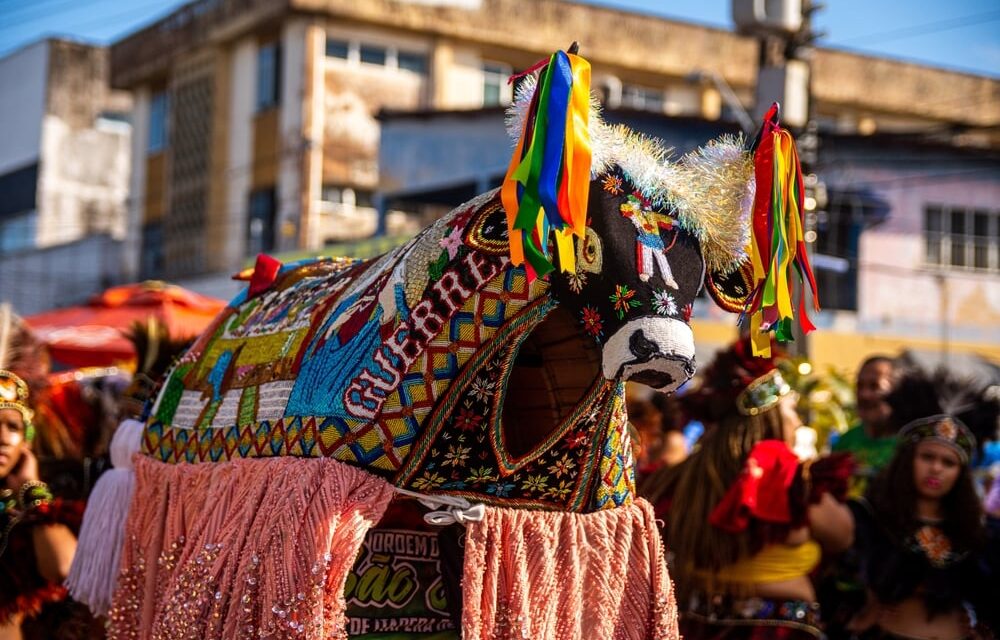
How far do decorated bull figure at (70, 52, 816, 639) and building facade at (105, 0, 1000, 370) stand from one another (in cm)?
1590

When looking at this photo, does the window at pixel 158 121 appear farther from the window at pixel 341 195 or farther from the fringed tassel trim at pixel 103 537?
the fringed tassel trim at pixel 103 537

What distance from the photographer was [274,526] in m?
3.25

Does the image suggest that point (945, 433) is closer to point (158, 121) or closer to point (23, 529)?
point (23, 529)

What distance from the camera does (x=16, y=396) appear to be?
15.2 feet

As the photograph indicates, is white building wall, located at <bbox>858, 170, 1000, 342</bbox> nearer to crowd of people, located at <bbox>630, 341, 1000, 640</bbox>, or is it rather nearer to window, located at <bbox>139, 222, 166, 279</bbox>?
window, located at <bbox>139, 222, 166, 279</bbox>

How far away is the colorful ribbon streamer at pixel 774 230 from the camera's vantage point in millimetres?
3191

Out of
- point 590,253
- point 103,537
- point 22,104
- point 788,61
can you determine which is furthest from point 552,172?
point 22,104

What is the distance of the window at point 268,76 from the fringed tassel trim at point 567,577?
21.1 meters

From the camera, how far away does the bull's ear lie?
3241mm

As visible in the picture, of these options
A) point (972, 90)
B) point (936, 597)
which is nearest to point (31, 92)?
point (972, 90)

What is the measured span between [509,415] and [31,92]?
28.4 meters

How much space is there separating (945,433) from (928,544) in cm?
51

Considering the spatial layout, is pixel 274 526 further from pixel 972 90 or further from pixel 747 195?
pixel 972 90

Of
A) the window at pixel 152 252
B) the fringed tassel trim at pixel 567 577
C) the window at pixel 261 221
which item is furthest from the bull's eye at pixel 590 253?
the window at pixel 152 252
